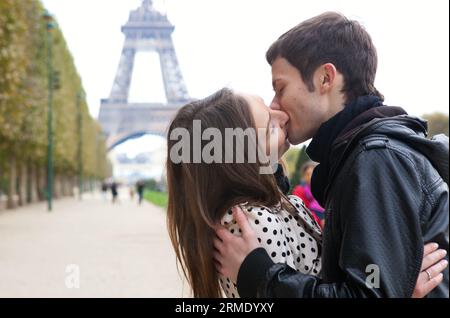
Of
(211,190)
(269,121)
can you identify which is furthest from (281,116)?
(211,190)

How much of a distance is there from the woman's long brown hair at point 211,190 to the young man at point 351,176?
2.5 inches

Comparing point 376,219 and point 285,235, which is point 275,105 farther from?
point 376,219

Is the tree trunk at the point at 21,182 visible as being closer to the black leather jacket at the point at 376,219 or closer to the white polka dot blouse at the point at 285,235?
the white polka dot blouse at the point at 285,235

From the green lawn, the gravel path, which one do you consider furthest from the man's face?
the green lawn

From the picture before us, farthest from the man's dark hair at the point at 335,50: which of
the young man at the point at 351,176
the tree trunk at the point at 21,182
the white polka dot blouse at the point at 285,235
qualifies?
the tree trunk at the point at 21,182

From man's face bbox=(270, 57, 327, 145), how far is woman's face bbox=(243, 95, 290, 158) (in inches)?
1.0

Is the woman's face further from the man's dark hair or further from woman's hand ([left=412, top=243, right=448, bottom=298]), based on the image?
woman's hand ([left=412, top=243, right=448, bottom=298])

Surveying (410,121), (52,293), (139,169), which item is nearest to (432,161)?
(410,121)

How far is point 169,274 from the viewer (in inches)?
371

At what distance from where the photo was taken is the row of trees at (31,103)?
18.4m

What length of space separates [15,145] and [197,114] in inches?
1145

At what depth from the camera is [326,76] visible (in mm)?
1692

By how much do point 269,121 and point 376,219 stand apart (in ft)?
1.54

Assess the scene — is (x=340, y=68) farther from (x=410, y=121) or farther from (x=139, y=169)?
(x=139, y=169)
